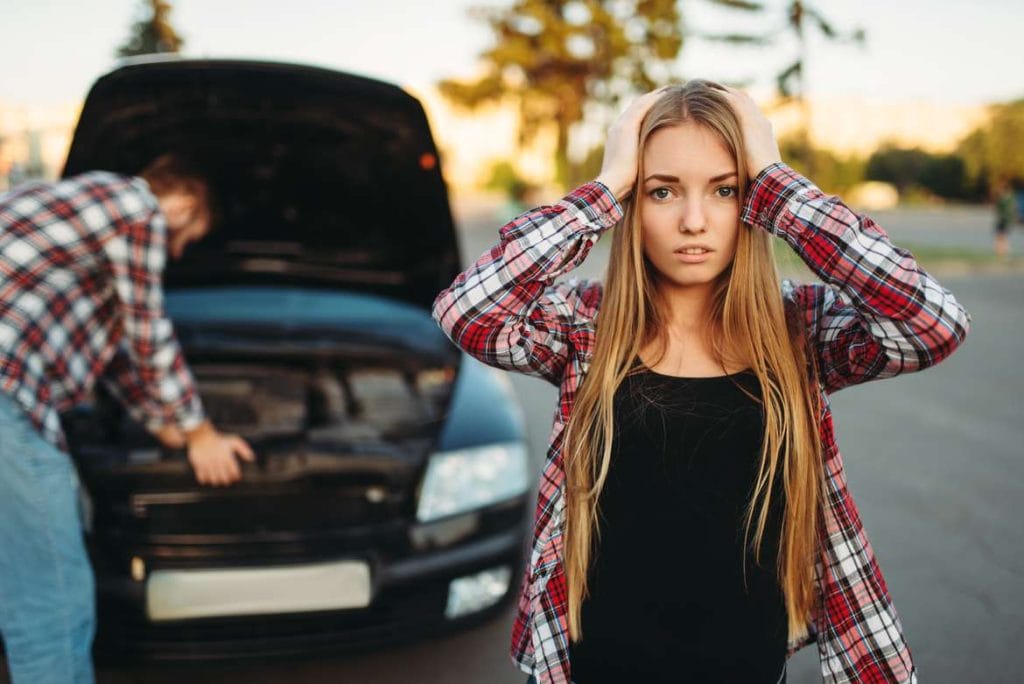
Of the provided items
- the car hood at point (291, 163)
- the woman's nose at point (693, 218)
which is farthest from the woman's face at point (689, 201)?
the car hood at point (291, 163)

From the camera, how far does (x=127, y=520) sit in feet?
6.27

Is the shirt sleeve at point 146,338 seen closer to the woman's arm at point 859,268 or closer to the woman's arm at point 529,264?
the woman's arm at point 529,264

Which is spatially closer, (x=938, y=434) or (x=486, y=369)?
(x=486, y=369)

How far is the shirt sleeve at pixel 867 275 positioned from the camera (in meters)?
1.19

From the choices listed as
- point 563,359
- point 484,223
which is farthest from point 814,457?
point 484,223

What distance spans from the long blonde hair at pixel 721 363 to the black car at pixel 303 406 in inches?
33.3

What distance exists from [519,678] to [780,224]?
1.72 m

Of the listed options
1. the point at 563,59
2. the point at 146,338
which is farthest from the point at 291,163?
the point at 563,59

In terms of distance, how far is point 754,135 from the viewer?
129 cm

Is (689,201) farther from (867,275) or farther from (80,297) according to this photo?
(80,297)

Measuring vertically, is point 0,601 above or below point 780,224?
below

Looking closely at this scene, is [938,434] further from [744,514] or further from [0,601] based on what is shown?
[0,601]

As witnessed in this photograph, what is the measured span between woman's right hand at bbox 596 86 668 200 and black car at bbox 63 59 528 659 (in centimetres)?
109

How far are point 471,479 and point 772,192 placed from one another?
1236 millimetres
